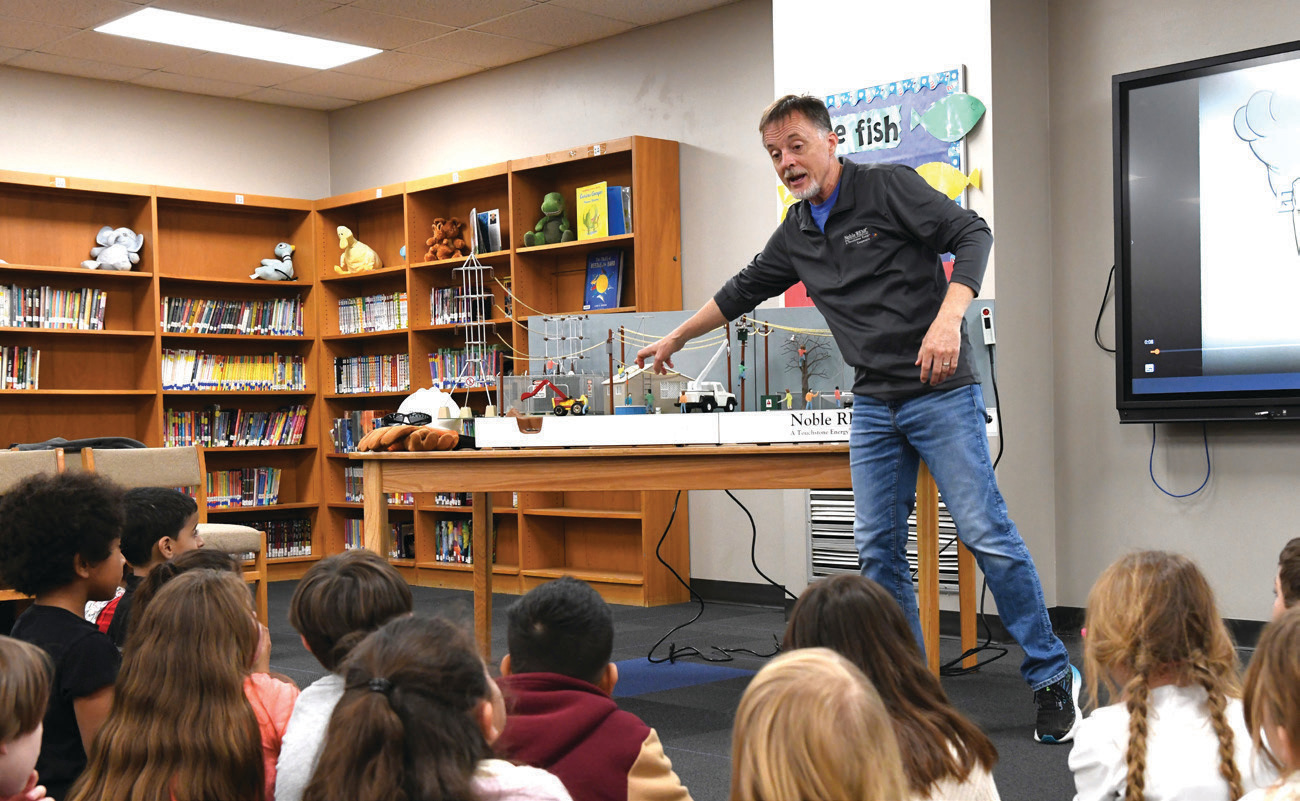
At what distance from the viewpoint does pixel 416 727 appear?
1.04m

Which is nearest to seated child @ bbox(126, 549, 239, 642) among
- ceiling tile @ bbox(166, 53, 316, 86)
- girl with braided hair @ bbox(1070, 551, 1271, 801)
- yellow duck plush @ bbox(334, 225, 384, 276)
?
girl with braided hair @ bbox(1070, 551, 1271, 801)

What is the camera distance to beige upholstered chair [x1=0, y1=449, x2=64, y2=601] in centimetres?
421

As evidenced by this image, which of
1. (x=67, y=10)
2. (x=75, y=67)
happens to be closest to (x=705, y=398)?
(x=67, y=10)

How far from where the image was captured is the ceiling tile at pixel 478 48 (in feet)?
20.7

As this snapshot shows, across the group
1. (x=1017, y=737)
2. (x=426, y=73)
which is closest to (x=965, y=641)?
(x=1017, y=737)

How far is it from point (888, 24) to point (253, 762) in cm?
392

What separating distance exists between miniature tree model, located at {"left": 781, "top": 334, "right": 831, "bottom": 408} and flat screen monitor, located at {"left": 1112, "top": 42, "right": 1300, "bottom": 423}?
1.37 m

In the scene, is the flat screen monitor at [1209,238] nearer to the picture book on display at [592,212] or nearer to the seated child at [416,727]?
the picture book on display at [592,212]

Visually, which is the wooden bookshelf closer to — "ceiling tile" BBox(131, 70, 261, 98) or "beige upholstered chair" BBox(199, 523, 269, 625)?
"ceiling tile" BBox(131, 70, 261, 98)

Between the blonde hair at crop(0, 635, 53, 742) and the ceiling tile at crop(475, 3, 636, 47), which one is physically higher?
the ceiling tile at crop(475, 3, 636, 47)

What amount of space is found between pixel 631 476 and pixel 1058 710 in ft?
3.86

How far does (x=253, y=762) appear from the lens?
1.53m

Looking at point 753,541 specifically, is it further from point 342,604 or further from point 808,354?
point 342,604

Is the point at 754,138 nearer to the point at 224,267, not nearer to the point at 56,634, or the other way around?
the point at 224,267
